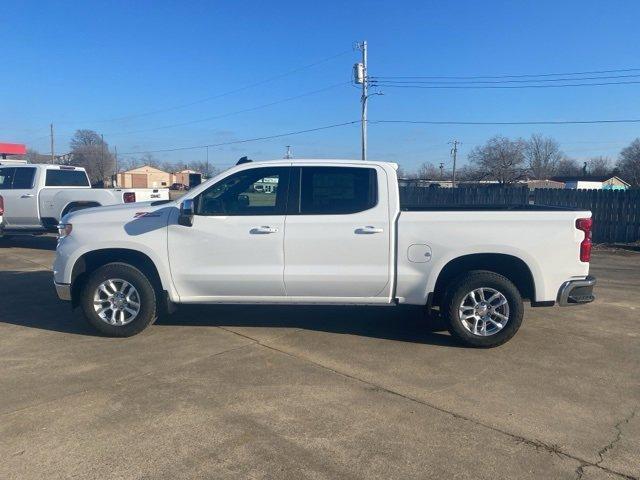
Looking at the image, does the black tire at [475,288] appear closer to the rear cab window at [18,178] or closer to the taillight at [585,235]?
the taillight at [585,235]

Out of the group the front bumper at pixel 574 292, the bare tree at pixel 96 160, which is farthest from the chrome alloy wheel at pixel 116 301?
the bare tree at pixel 96 160

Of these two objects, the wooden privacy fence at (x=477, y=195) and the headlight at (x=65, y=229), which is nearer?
the headlight at (x=65, y=229)

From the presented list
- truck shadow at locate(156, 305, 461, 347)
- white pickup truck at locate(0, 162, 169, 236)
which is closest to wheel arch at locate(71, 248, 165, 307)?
truck shadow at locate(156, 305, 461, 347)

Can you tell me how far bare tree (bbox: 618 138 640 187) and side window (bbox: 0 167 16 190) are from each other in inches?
3050

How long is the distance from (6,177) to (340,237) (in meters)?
11.0

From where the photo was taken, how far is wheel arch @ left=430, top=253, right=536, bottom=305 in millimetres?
5586

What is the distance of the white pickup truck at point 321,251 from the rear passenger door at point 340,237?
1 cm

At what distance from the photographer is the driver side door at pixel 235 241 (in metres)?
5.71

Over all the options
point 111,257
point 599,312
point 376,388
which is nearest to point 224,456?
point 376,388

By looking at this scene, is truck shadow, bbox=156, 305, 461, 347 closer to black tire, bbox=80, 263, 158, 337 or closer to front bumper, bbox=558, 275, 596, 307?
black tire, bbox=80, 263, 158, 337

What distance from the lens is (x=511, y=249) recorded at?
5.46 m

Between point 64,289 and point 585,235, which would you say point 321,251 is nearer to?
point 585,235

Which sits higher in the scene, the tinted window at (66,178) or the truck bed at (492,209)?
the tinted window at (66,178)

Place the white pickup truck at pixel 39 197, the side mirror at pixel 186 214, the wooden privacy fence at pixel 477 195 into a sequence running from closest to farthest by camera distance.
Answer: the side mirror at pixel 186 214 < the white pickup truck at pixel 39 197 < the wooden privacy fence at pixel 477 195
